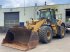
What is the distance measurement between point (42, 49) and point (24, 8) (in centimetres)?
2811

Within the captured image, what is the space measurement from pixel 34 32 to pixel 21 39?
101 cm

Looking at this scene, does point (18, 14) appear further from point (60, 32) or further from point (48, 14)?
point (48, 14)

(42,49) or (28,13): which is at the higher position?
(28,13)

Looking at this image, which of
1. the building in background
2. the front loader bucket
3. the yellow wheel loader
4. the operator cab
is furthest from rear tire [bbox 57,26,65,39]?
the building in background

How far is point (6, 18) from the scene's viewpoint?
41.6 metres

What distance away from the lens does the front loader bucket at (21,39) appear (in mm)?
12227

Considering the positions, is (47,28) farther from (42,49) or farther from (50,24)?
(42,49)

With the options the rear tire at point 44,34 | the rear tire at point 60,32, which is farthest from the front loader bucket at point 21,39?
the rear tire at point 60,32

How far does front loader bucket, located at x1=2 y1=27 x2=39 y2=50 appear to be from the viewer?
12.2 m

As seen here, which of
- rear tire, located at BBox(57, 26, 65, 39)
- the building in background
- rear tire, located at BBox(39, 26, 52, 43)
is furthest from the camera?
the building in background

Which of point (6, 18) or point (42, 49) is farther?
point (6, 18)

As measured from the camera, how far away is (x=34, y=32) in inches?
496

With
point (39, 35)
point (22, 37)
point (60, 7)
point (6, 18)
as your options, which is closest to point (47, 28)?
point (39, 35)

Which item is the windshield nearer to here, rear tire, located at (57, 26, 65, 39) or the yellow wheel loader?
the yellow wheel loader
